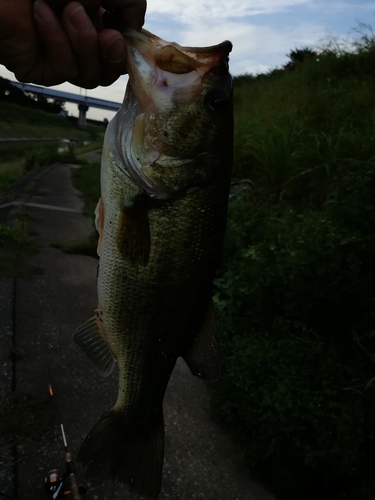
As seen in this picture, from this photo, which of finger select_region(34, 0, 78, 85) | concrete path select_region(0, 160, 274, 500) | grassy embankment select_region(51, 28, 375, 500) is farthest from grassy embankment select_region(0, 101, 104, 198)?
finger select_region(34, 0, 78, 85)

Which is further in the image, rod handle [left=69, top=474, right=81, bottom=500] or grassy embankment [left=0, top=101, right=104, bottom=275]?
grassy embankment [left=0, top=101, right=104, bottom=275]

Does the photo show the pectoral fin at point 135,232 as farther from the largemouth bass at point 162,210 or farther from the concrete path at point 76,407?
the concrete path at point 76,407

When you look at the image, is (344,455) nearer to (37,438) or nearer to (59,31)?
(37,438)

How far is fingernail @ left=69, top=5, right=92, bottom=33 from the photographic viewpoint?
1417 millimetres

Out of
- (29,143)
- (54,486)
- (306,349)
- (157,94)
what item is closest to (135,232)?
(157,94)

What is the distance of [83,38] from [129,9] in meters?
0.22

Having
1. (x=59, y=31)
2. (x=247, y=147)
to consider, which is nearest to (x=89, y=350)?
(x=59, y=31)

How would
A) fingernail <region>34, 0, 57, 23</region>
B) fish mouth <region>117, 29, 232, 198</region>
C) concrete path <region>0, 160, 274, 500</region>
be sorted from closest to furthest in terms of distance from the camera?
fingernail <region>34, 0, 57, 23</region> < fish mouth <region>117, 29, 232, 198</region> < concrete path <region>0, 160, 274, 500</region>

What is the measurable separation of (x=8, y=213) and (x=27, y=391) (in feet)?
15.5

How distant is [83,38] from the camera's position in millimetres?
1451

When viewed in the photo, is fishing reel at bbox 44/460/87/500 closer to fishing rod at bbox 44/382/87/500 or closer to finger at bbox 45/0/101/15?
fishing rod at bbox 44/382/87/500

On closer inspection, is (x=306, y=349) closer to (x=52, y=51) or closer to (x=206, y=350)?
(x=206, y=350)

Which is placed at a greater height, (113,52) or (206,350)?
(113,52)

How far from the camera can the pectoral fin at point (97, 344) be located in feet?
5.82
